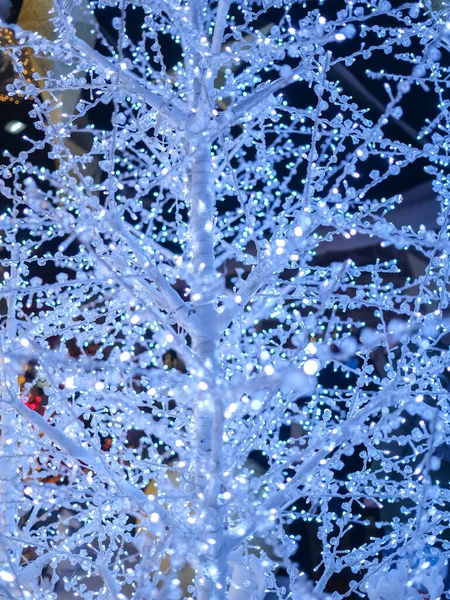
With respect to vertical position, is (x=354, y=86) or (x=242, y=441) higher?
(x=354, y=86)

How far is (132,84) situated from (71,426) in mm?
1534

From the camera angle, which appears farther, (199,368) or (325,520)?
(325,520)

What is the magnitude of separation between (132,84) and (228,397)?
141 centimetres

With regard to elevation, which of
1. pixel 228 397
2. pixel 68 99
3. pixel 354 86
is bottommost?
pixel 228 397

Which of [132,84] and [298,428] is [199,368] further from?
[298,428]

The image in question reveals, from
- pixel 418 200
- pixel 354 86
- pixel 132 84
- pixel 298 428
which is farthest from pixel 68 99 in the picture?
pixel 132 84

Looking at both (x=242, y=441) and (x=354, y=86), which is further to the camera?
(x=354, y=86)

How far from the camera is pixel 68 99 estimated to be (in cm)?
776

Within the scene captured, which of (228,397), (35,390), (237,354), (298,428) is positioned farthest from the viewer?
(35,390)

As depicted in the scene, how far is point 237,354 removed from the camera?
3178 millimetres

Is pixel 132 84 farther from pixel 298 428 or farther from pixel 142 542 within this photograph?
pixel 298 428

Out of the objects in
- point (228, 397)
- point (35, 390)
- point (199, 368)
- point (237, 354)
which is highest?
point (35, 390)

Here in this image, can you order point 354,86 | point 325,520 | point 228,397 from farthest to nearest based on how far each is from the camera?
point 354,86
point 325,520
point 228,397

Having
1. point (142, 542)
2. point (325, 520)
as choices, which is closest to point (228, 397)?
point (142, 542)
